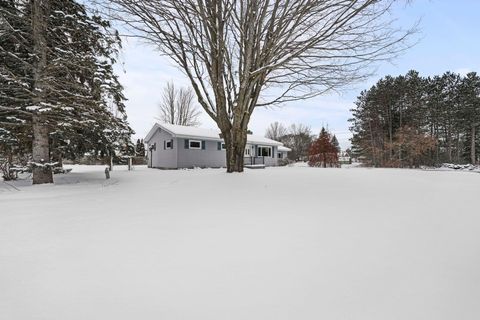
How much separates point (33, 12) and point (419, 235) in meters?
10.5

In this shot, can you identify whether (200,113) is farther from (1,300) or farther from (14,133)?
(1,300)

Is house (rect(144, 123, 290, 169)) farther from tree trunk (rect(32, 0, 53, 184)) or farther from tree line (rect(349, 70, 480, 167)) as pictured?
tree line (rect(349, 70, 480, 167))

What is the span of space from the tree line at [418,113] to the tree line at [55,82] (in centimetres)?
2469

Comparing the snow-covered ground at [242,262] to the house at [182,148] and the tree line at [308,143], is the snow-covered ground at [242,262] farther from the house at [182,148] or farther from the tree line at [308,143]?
the tree line at [308,143]

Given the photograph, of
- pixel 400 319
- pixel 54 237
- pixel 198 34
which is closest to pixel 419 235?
pixel 400 319

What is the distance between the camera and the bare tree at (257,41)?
734 centimetres

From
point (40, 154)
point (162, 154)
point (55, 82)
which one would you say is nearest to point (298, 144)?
point (162, 154)

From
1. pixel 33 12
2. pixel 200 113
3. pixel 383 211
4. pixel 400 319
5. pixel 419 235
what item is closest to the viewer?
pixel 400 319

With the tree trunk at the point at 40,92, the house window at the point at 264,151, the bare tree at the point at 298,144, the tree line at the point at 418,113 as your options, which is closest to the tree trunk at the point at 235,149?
the tree trunk at the point at 40,92

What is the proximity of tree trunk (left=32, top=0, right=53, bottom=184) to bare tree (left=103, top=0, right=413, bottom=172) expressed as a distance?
2149 millimetres

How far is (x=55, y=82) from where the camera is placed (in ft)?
25.5

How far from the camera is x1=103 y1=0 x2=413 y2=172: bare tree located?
7.34 metres

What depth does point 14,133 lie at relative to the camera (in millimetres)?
8508

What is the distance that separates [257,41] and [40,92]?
639 cm
